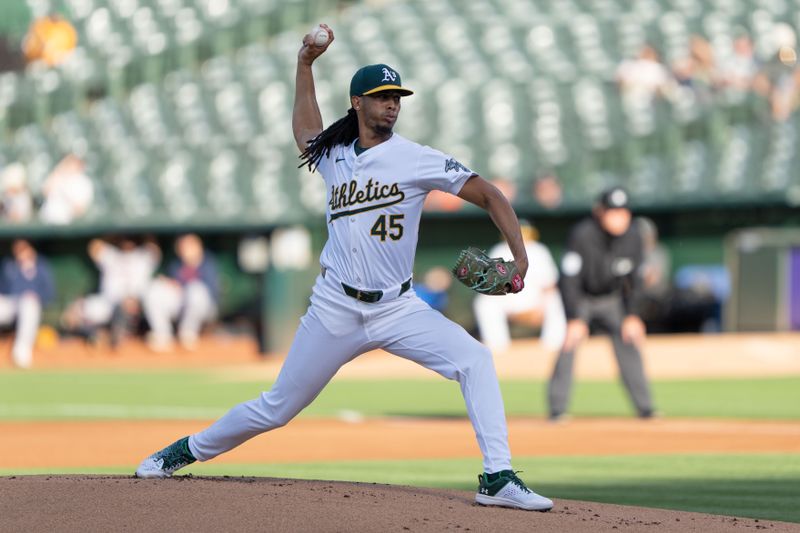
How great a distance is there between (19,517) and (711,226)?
1589cm

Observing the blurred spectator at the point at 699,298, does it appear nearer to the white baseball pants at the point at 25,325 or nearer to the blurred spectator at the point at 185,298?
the blurred spectator at the point at 185,298

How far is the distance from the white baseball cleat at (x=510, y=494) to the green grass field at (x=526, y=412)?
1283 mm

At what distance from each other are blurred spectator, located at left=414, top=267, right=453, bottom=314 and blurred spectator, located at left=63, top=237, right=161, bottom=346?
158 inches

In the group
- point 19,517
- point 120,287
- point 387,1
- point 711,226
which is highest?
point 387,1

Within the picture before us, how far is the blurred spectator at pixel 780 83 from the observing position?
2103 centimetres

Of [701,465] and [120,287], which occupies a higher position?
[120,287]

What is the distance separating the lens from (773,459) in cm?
892

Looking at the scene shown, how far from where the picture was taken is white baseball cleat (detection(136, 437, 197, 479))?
6203 millimetres

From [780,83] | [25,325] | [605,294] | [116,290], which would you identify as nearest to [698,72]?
[780,83]

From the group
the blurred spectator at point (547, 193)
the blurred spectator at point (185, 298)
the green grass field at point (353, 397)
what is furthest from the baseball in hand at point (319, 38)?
the blurred spectator at point (185, 298)

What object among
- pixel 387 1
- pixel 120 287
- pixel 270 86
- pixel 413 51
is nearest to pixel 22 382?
pixel 120 287

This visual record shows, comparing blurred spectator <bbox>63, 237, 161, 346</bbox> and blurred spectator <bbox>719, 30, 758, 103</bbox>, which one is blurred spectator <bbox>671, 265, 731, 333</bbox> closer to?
blurred spectator <bbox>719, 30, 758, 103</bbox>

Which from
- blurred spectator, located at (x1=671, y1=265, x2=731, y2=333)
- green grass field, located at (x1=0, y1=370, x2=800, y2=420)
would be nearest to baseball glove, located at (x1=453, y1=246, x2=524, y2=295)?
green grass field, located at (x1=0, y1=370, x2=800, y2=420)

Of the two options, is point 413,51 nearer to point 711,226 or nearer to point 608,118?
point 608,118
